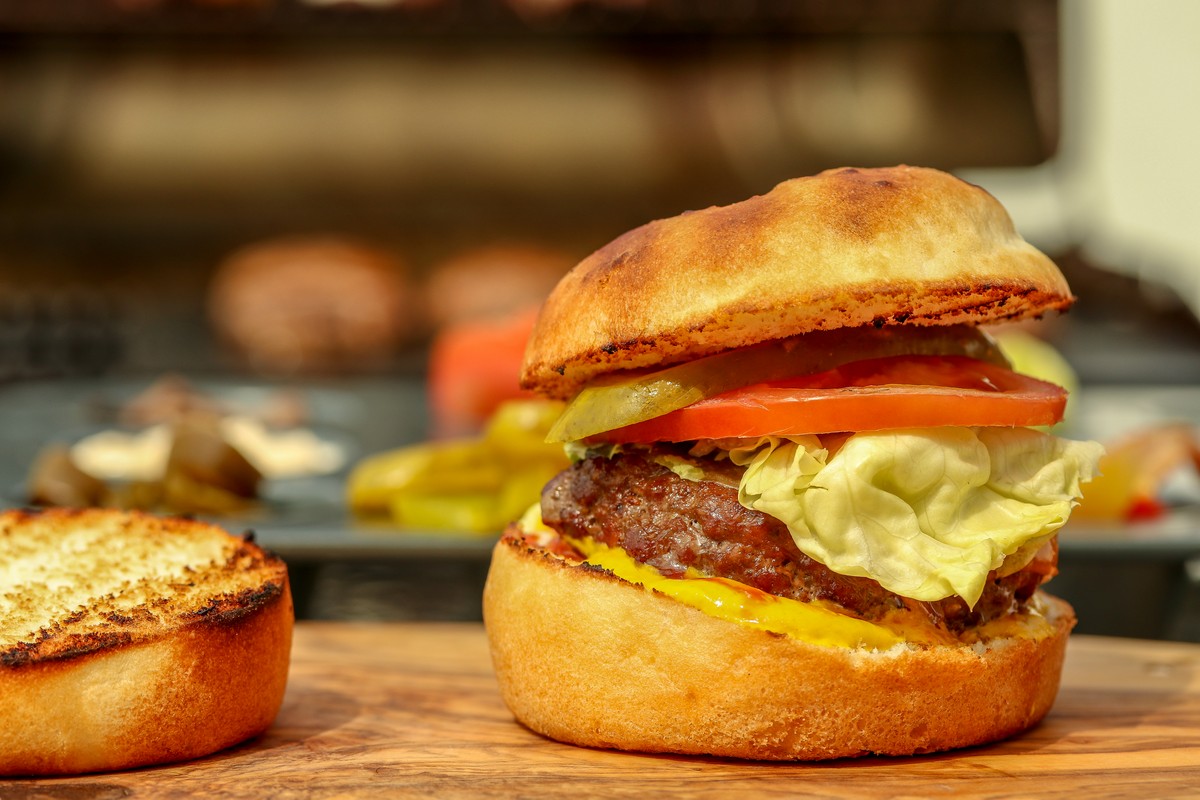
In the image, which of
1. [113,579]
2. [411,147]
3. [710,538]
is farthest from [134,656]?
[411,147]

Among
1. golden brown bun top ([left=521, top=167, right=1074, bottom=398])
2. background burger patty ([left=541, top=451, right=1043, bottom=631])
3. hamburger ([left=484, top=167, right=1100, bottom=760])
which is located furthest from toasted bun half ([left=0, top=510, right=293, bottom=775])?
Result: golden brown bun top ([left=521, top=167, right=1074, bottom=398])

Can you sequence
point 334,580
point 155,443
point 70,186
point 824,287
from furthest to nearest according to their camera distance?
point 70,186, point 155,443, point 334,580, point 824,287

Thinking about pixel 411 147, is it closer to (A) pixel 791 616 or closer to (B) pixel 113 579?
(B) pixel 113 579

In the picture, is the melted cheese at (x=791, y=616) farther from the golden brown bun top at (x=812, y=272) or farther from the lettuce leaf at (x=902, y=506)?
the golden brown bun top at (x=812, y=272)

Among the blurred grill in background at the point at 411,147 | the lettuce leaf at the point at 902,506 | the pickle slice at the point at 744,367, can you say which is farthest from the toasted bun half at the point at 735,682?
the blurred grill in background at the point at 411,147

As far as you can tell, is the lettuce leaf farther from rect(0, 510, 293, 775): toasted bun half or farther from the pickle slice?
rect(0, 510, 293, 775): toasted bun half

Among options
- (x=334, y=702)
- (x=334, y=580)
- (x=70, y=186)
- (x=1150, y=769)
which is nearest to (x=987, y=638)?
(x=1150, y=769)

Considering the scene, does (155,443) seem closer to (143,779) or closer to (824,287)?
(143,779)

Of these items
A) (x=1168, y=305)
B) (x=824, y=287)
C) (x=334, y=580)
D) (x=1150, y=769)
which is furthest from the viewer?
(x=1168, y=305)
